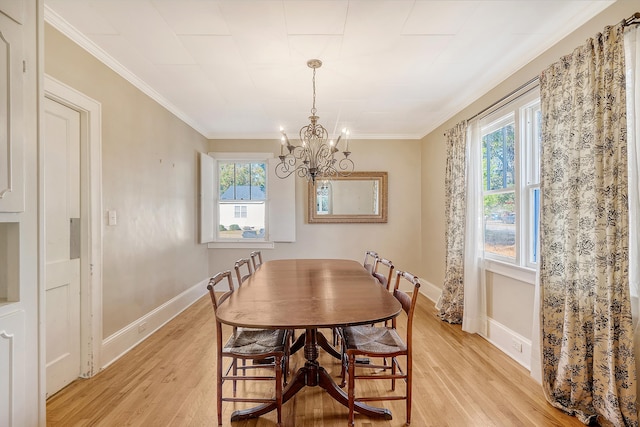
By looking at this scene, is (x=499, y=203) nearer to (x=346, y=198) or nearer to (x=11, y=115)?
(x=346, y=198)

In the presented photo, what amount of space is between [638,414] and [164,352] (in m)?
3.37

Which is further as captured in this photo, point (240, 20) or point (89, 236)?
point (89, 236)

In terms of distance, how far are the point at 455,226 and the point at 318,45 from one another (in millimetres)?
2475

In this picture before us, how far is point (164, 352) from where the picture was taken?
9.30ft

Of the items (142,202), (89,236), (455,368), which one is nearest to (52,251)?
(89,236)

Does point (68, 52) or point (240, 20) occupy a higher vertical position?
point (240, 20)

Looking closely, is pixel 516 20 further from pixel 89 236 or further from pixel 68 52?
pixel 89 236

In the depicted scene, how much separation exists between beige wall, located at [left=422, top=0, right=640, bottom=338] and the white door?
11.8 ft

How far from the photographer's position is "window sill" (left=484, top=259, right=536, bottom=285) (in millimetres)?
2568

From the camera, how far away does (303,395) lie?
2.16 metres

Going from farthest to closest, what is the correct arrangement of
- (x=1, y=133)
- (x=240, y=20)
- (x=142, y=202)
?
(x=142, y=202) < (x=240, y=20) < (x=1, y=133)

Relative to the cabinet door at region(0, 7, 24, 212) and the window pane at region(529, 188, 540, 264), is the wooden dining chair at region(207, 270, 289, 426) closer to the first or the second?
the cabinet door at region(0, 7, 24, 212)

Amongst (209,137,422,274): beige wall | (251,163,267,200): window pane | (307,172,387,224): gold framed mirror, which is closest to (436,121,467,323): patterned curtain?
(209,137,422,274): beige wall

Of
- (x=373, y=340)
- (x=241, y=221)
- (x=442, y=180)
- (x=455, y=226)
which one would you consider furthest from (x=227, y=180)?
(x=373, y=340)
